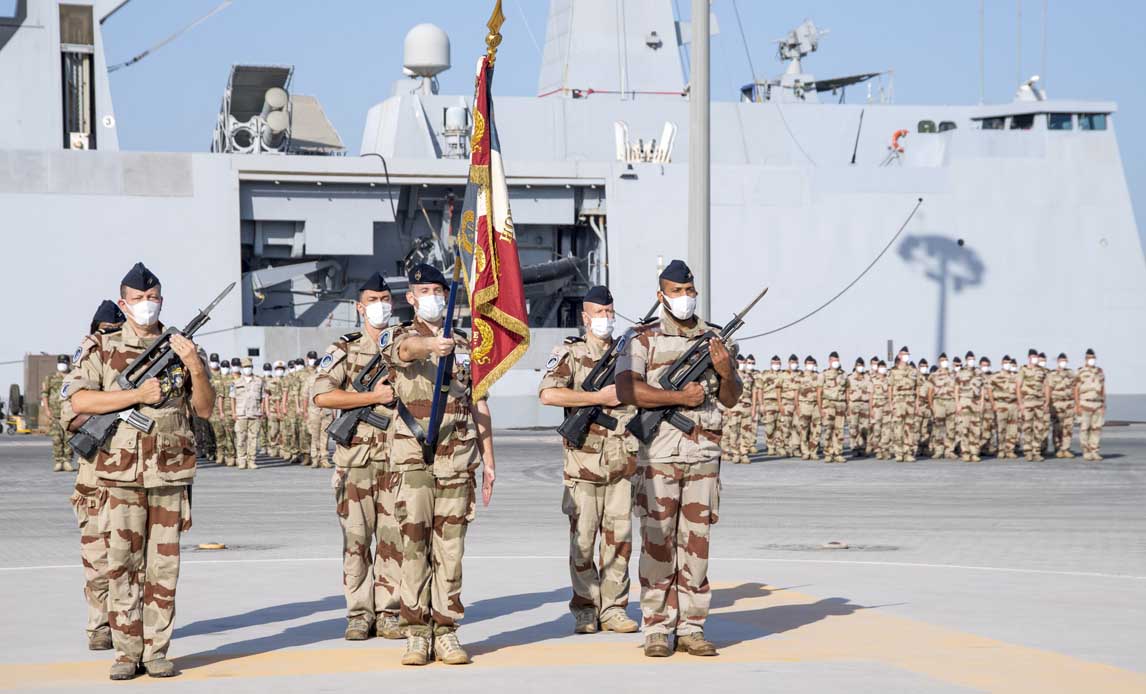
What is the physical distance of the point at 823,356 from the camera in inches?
1227

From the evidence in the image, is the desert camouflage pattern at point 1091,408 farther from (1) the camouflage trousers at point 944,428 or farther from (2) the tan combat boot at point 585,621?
(2) the tan combat boot at point 585,621

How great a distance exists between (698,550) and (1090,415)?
17311 mm

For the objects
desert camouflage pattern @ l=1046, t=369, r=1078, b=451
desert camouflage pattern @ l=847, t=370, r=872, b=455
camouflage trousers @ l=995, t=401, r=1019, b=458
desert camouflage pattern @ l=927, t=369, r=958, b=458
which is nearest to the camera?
desert camouflage pattern @ l=927, t=369, r=958, b=458

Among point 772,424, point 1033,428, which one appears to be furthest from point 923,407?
point 772,424

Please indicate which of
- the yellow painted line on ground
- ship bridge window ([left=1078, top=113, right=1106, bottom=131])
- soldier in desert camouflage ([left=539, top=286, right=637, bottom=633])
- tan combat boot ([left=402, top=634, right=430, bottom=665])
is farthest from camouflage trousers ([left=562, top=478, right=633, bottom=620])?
ship bridge window ([left=1078, top=113, right=1106, bottom=131])

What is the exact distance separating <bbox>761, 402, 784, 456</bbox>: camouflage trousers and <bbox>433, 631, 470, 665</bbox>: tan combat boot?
1751 centimetres

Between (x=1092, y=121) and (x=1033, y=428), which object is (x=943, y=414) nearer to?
(x=1033, y=428)

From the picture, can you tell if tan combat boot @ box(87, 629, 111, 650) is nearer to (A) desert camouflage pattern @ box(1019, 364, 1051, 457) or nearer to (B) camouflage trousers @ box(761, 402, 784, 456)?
(B) camouflage trousers @ box(761, 402, 784, 456)

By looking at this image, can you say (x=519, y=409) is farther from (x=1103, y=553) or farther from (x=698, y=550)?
(x=698, y=550)

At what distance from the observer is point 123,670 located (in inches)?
250

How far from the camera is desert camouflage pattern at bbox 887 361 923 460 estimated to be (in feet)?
74.8

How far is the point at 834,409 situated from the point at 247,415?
9.37 m

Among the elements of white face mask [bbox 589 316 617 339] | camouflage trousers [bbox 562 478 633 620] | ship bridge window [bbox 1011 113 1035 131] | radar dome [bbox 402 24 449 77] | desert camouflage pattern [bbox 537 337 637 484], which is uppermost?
radar dome [bbox 402 24 449 77]

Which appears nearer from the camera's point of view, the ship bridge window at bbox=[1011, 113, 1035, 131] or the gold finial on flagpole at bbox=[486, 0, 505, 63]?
the gold finial on flagpole at bbox=[486, 0, 505, 63]
